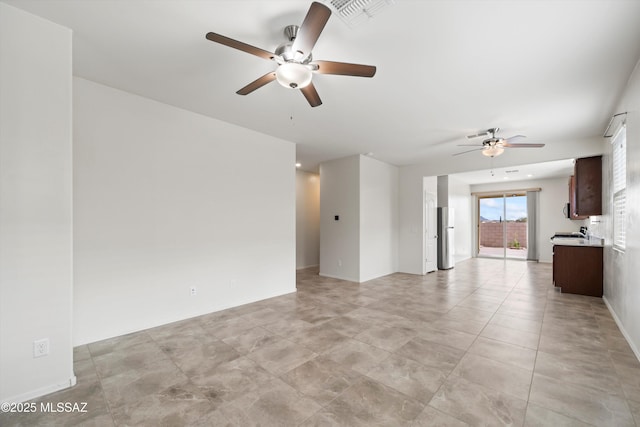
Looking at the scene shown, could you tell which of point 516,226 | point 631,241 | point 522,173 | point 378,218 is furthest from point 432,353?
point 516,226

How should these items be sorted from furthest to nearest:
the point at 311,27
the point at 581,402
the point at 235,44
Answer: the point at 581,402
the point at 235,44
the point at 311,27

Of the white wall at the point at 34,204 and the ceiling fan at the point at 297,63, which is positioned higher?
the ceiling fan at the point at 297,63

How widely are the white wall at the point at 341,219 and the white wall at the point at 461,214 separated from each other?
3.93m

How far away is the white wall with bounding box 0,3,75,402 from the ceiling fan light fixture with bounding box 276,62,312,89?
1.76m

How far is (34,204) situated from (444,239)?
7710 mm

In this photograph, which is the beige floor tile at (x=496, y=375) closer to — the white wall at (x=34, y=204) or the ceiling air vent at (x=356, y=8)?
the ceiling air vent at (x=356, y=8)

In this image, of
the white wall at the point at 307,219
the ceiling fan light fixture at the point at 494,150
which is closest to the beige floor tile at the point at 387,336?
the ceiling fan light fixture at the point at 494,150

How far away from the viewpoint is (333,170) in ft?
20.4

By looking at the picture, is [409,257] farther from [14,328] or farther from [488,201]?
[14,328]

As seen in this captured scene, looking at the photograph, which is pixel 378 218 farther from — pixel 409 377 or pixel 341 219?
pixel 409 377

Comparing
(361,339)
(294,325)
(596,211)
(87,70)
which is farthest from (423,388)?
(596,211)

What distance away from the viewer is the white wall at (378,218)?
19.1 ft

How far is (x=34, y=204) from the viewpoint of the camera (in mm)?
2008

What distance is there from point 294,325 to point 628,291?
3669mm
